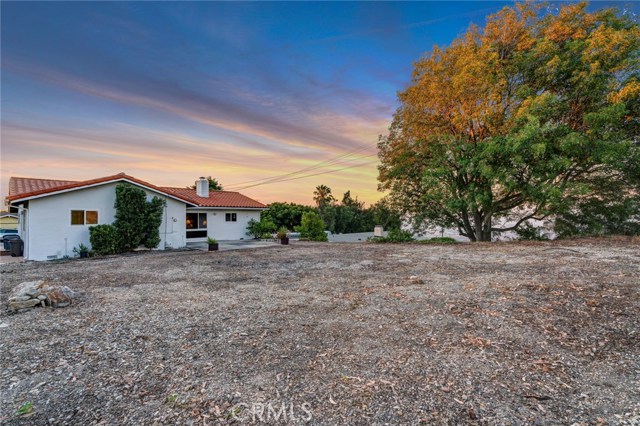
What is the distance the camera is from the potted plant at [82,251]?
38.2 feet

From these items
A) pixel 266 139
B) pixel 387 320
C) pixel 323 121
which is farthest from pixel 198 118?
pixel 387 320

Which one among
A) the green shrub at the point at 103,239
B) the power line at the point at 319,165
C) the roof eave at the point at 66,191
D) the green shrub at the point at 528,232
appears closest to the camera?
the roof eave at the point at 66,191

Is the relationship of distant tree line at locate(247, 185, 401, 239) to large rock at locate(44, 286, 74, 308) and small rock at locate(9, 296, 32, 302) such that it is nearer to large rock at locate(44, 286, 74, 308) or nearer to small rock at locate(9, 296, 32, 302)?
large rock at locate(44, 286, 74, 308)

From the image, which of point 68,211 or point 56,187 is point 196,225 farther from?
point 56,187

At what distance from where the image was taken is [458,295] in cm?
499

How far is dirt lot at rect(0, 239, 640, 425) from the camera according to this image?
2.28 m

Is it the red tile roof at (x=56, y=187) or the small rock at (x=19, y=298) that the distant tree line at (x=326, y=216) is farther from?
the small rock at (x=19, y=298)

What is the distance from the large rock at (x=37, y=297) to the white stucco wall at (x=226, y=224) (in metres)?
13.3

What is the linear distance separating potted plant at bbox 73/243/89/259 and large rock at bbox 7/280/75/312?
756 cm

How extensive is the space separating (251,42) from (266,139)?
593cm

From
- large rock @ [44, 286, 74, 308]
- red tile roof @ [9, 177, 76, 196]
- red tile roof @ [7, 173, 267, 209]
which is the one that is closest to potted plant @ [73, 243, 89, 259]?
red tile roof @ [7, 173, 267, 209]

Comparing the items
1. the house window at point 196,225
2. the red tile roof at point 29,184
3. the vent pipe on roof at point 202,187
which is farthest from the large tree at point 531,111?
the red tile roof at point 29,184

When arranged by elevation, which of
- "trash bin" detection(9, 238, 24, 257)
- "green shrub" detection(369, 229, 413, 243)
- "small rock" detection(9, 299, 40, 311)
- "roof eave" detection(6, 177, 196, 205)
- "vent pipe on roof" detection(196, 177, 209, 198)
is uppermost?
"vent pipe on roof" detection(196, 177, 209, 198)

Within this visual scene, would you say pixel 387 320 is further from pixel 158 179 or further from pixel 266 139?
pixel 158 179
